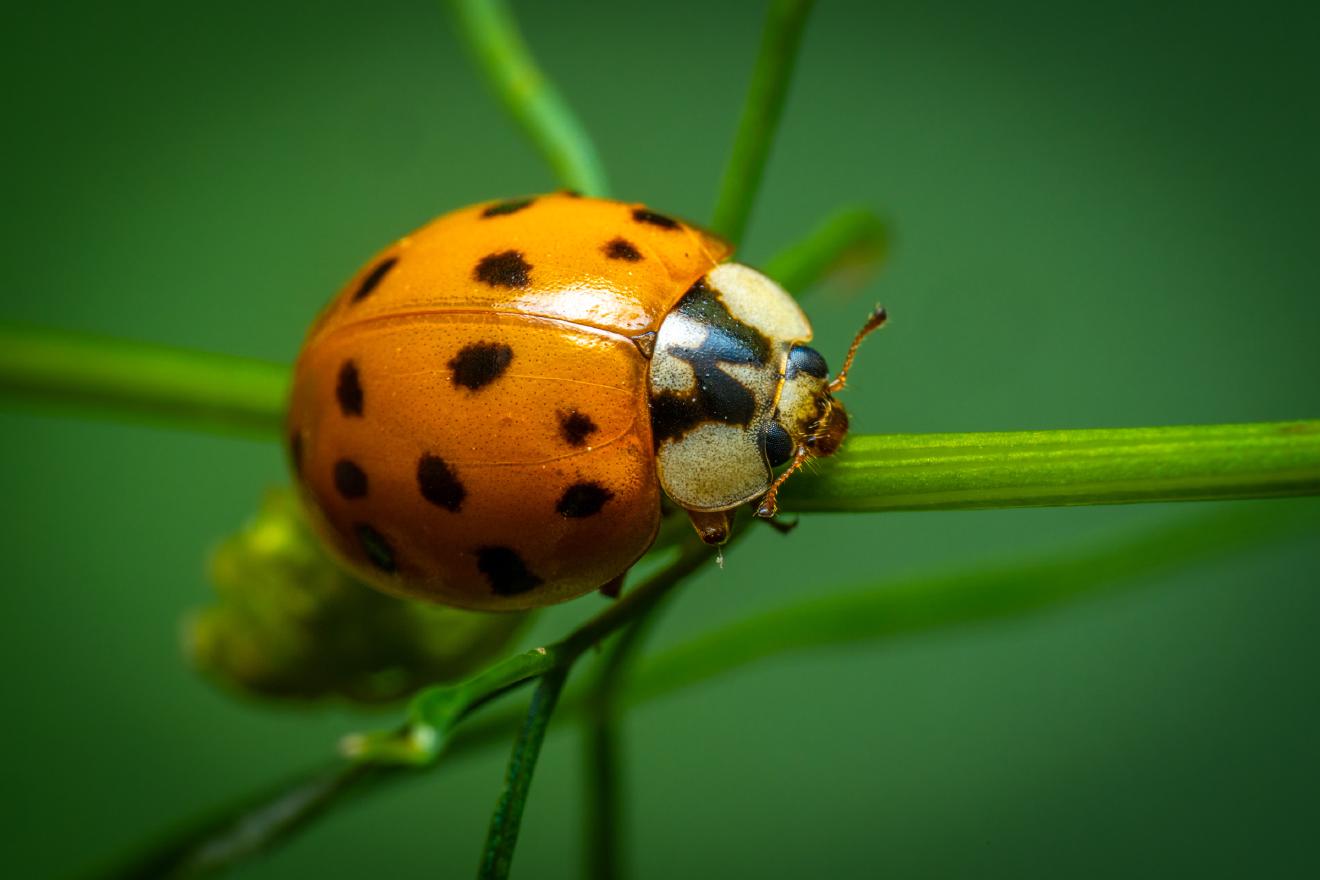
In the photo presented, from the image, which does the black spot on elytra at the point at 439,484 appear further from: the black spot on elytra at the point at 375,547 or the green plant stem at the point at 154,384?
the green plant stem at the point at 154,384

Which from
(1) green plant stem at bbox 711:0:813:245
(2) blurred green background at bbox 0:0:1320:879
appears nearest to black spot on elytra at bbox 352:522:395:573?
(1) green plant stem at bbox 711:0:813:245

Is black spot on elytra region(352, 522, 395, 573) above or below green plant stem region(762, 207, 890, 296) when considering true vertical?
below

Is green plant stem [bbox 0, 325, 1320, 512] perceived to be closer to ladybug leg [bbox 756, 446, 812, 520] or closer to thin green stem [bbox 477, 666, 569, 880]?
ladybug leg [bbox 756, 446, 812, 520]

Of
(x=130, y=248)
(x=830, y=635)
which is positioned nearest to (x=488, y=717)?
(x=830, y=635)

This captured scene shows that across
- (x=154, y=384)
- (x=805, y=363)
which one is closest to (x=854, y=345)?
(x=805, y=363)

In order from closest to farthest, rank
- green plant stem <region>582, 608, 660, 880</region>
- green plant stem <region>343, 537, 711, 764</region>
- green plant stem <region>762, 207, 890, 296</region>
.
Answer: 1. green plant stem <region>343, 537, 711, 764</region>
2. green plant stem <region>582, 608, 660, 880</region>
3. green plant stem <region>762, 207, 890, 296</region>

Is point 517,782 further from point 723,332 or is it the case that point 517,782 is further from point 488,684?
point 723,332
